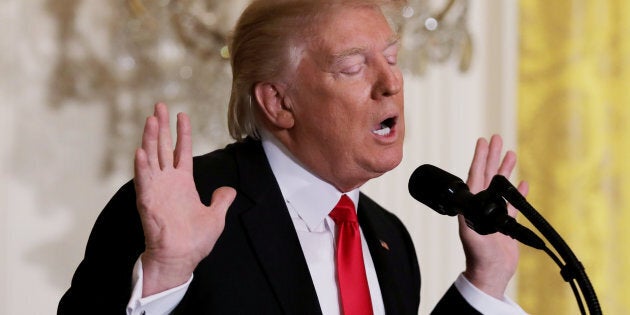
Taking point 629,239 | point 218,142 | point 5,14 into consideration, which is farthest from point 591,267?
point 5,14

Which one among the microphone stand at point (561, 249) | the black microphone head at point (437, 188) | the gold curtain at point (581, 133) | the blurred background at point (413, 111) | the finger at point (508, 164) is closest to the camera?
the microphone stand at point (561, 249)

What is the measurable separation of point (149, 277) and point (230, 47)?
29.2 inches

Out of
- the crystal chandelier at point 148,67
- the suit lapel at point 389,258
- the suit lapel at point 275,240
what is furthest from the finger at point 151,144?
the crystal chandelier at point 148,67

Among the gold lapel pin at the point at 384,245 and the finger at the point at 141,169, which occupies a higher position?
the finger at the point at 141,169

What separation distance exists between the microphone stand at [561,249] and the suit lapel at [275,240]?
0.55m

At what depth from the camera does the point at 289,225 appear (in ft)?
6.88

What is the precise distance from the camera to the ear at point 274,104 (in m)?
2.18

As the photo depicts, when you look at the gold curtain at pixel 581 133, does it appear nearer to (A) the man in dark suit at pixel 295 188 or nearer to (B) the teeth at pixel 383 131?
(A) the man in dark suit at pixel 295 188

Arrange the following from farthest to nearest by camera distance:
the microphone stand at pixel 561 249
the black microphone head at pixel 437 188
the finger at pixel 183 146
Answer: the finger at pixel 183 146 < the black microphone head at pixel 437 188 < the microphone stand at pixel 561 249

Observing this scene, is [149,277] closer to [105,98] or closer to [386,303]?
[386,303]

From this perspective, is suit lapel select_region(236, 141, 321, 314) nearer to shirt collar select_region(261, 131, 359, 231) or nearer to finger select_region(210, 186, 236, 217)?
shirt collar select_region(261, 131, 359, 231)

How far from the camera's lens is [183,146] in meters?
1.82

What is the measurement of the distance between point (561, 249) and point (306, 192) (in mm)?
730

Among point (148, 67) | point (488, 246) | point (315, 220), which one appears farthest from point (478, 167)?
point (148, 67)
